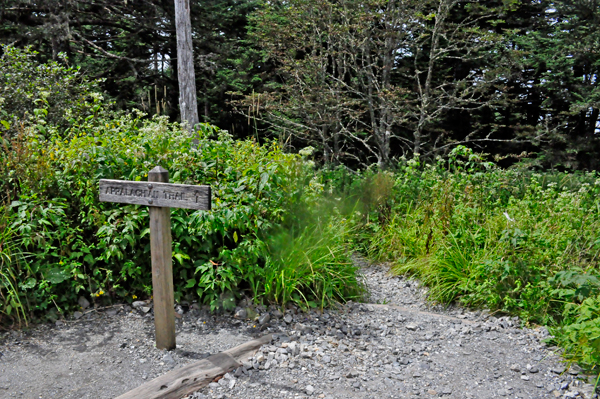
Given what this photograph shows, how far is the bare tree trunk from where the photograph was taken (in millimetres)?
8617

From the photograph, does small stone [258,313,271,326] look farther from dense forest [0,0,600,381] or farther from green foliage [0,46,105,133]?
green foliage [0,46,105,133]

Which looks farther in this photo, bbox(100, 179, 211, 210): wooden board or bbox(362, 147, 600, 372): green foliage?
bbox(362, 147, 600, 372): green foliage

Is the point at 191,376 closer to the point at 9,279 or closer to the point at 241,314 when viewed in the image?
the point at 241,314

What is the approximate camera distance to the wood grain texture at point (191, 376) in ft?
8.84

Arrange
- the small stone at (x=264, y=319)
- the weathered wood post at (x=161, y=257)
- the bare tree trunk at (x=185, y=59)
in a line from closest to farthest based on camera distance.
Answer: the weathered wood post at (x=161, y=257) < the small stone at (x=264, y=319) < the bare tree trunk at (x=185, y=59)

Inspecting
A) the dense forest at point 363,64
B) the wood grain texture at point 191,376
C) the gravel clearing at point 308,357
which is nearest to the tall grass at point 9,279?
the gravel clearing at point 308,357

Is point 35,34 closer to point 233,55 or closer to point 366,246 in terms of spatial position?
point 233,55

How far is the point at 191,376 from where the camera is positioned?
2.89 m

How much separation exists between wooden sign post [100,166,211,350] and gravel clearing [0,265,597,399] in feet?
0.88

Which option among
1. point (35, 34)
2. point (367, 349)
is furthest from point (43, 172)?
point (35, 34)

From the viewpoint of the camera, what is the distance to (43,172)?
381cm

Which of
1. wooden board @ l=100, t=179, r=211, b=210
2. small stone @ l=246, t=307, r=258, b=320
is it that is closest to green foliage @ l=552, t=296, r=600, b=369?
small stone @ l=246, t=307, r=258, b=320

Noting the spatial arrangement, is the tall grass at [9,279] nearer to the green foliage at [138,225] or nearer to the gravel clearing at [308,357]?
the green foliage at [138,225]

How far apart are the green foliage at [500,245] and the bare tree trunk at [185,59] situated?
4764 millimetres
